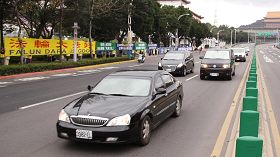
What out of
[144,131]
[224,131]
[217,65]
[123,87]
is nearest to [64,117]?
[144,131]

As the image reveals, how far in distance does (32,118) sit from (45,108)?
158 cm

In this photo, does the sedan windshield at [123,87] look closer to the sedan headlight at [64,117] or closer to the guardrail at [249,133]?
the sedan headlight at [64,117]

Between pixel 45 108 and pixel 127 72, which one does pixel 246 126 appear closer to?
pixel 127 72

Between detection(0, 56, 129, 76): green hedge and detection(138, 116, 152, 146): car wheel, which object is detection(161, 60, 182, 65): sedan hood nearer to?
detection(0, 56, 129, 76): green hedge

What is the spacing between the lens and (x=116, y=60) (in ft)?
138

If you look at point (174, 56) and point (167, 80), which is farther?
point (174, 56)

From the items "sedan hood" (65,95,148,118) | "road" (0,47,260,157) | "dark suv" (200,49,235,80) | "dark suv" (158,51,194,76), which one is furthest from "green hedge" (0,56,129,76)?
"sedan hood" (65,95,148,118)

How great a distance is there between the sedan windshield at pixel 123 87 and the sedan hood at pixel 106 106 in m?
0.31

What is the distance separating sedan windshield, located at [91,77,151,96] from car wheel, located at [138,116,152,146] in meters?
0.74

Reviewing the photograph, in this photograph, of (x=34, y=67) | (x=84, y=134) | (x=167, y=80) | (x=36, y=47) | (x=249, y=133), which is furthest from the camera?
(x=36, y=47)

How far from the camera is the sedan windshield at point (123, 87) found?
8.14m

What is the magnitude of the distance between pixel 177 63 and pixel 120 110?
54.3ft

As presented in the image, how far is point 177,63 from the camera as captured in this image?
23328mm

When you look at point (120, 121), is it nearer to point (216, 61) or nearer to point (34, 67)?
point (216, 61)
